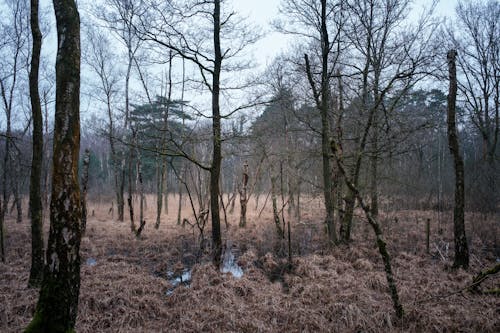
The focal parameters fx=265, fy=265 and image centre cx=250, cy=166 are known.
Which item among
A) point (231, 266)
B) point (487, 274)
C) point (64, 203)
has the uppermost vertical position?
point (64, 203)

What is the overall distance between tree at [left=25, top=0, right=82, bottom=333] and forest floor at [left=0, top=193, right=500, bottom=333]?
59.1 inches

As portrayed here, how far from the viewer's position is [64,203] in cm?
356

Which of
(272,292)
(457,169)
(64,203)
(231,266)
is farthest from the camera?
(231,266)

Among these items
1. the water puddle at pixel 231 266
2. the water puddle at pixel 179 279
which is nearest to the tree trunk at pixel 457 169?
the water puddle at pixel 231 266

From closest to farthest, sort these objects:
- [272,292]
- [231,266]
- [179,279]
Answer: [272,292]
[179,279]
[231,266]

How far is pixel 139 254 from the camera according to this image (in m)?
10.4

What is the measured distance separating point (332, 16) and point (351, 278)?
847 cm

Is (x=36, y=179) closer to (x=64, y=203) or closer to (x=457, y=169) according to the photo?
(x=64, y=203)

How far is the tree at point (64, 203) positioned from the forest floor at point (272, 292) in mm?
1502

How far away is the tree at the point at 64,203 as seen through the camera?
3.47m

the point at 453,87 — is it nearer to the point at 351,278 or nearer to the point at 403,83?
the point at 403,83

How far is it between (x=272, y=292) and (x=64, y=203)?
16.0ft

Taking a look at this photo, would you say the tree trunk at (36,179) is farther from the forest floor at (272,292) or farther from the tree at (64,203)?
the tree at (64,203)

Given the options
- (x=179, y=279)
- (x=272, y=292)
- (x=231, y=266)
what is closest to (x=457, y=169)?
(x=272, y=292)
